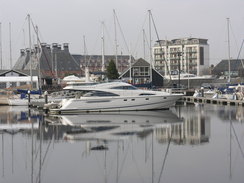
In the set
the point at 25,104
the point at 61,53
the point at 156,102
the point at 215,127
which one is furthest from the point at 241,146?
the point at 61,53

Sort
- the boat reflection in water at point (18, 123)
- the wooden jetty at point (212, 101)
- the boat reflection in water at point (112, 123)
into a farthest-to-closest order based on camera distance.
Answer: the wooden jetty at point (212, 101)
the boat reflection in water at point (18, 123)
the boat reflection in water at point (112, 123)

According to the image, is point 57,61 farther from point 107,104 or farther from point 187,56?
point 107,104

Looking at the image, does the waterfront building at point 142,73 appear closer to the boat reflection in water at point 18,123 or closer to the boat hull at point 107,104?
the boat hull at point 107,104

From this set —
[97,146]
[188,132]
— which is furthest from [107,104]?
[97,146]

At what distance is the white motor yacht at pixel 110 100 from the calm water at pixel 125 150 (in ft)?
19.6

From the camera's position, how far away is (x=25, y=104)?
50.6m

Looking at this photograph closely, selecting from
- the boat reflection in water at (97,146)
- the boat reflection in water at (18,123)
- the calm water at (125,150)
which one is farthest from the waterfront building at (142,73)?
the calm water at (125,150)

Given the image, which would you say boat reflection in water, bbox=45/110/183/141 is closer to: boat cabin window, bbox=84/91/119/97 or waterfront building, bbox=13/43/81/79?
boat cabin window, bbox=84/91/119/97

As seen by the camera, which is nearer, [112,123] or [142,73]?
[112,123]

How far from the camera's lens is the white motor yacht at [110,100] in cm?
3859

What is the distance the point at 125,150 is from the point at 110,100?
19.0m

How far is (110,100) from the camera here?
3903 centimetres

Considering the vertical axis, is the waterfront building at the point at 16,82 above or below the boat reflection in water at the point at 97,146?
above

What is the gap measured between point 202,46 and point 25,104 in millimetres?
103202
